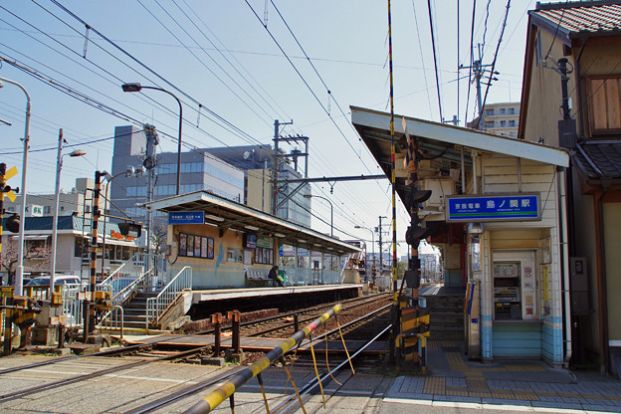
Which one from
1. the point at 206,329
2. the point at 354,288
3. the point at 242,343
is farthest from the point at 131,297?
the point at 354,288

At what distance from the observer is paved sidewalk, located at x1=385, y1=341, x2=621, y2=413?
7.46 m

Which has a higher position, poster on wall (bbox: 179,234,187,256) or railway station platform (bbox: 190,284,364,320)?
poster on wall (bbox: 179,234,187,256)

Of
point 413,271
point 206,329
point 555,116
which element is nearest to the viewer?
point 413,271

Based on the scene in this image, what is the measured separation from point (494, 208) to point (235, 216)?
1386 cm

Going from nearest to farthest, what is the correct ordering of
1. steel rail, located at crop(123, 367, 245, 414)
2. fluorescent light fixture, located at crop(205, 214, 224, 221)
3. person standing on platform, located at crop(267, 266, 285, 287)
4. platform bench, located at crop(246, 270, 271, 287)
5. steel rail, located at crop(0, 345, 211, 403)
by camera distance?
steel rail, located at crop(123, 367, 245, 414) → steel rail, located at crop(0, 345, 211, 403) → fluorescent light fixture, located at crop(205, 214, 224, 221) → platform bench, located at crop(246, 270, 271, 287) → person standing on platform, located at crop(267, 266, 285, 287)

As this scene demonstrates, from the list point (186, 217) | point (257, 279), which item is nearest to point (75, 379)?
point (186, 217)

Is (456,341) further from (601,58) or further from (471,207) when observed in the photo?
(601,58)

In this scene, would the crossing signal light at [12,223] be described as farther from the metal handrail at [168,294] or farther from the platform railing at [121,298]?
the metal handrail at [168,294]

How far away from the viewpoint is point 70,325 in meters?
14.9

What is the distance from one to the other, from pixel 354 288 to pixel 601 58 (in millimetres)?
38559

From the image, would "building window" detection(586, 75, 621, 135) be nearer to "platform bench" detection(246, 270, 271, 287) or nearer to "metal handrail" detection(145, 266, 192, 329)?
"metal handrail" detection(145, 266, 192, 329)

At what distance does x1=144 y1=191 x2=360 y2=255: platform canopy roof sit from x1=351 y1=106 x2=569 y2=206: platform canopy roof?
8.34 meters

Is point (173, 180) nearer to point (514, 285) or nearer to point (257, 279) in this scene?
point (257, 279)

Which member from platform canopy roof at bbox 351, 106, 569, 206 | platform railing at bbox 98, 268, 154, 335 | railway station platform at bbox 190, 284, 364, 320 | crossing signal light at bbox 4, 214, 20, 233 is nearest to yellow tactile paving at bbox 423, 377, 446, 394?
platform canopy roof at bbox 351, 106, 569, 206
